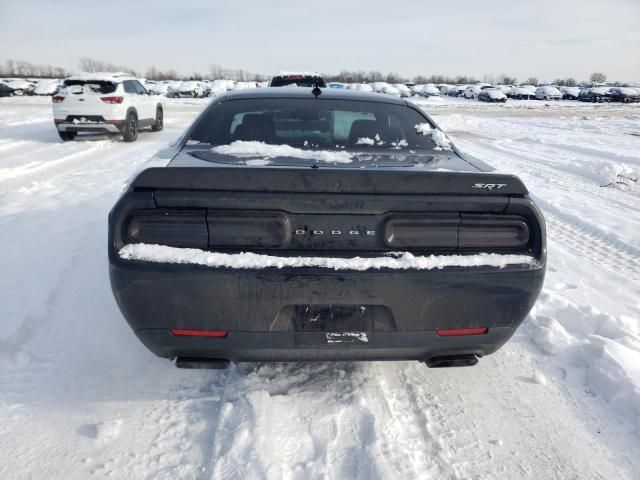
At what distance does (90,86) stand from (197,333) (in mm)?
12201

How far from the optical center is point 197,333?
6.81 feet

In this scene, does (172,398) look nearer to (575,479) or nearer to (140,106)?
(575,479)

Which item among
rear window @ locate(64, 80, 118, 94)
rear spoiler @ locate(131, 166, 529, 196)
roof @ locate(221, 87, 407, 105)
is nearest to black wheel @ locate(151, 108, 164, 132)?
rear window @ locate(64, 80, 118, 94)

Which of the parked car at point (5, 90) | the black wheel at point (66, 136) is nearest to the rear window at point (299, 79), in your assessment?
the black wheel at point (66, 136)

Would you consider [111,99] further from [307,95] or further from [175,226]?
[175,226]

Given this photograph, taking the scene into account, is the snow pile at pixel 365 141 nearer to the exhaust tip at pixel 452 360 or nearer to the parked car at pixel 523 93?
the exhaust tip at pixel 452 360

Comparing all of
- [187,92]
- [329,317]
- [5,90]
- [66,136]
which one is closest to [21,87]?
[5,90]

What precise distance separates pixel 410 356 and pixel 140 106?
1316 centimetres

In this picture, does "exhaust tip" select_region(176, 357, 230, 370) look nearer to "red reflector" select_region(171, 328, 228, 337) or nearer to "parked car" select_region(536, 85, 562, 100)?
"red reflector" select_region(171, 328, 228, 337)

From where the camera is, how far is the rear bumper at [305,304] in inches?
78.1

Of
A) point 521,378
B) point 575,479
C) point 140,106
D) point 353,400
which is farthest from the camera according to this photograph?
point 140,106

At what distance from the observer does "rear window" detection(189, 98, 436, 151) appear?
2920mm

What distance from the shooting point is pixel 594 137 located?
592 inches

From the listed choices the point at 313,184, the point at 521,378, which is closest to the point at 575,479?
the point at 521,378
